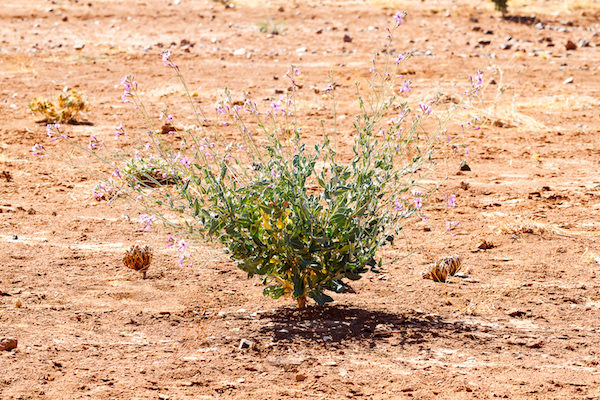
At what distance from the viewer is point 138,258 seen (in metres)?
4.01

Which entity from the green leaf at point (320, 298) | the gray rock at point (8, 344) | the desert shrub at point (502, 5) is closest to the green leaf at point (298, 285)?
the green leaf at point (320, 298)

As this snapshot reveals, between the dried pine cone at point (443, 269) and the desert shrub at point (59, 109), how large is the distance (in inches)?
201

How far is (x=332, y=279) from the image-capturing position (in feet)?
10.9

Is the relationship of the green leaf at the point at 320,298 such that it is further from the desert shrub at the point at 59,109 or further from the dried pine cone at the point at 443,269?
the desert shrub at the point at 59,109

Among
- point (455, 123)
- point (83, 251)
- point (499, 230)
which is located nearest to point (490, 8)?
point (455, 123)

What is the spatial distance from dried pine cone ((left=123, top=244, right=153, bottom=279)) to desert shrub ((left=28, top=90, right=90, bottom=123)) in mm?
4145

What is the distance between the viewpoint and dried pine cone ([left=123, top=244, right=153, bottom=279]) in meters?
4.01

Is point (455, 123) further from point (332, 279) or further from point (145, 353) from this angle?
point (145, 353)

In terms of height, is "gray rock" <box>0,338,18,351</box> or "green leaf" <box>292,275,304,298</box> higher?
"green leaf" <box>292,275,304,298</box>

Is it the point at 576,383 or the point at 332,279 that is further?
the point at 332,279

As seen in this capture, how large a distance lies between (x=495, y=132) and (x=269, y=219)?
Answer: 4838 millimetres

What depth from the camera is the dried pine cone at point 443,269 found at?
3906 millimetres

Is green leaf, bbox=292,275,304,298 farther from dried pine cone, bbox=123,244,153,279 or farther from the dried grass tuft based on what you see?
the dried grass tuft

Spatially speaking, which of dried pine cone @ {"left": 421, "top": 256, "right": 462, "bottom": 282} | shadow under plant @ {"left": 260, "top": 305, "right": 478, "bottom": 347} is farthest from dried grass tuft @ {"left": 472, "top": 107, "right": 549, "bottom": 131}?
shadow under plant @ {"left": 260, "top": 305, "right": 478, "bottom": 347}
